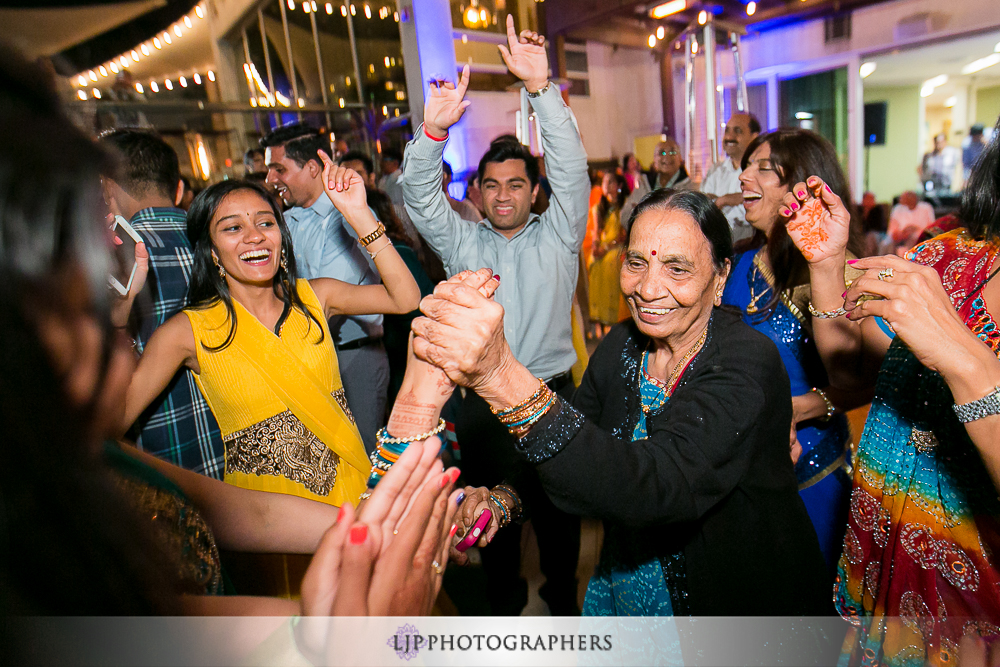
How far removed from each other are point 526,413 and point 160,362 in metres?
1.23

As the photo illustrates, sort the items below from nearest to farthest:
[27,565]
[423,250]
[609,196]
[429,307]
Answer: [27,565]
[429,307]
[423,250]
[609,196]

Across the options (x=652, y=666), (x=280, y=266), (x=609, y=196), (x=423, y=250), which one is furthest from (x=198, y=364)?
(x=609, y=196)

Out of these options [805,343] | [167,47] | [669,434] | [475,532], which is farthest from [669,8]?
[475,532]

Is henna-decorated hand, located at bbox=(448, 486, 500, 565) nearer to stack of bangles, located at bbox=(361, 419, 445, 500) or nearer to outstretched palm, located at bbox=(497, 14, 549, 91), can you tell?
stack of bangles, located at bbox=(361, 419, 445, 500)

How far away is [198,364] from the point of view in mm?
1646

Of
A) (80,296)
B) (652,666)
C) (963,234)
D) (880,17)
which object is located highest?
(880,17)

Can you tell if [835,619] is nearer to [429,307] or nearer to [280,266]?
[429,307]

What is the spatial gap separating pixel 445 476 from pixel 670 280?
0.68m

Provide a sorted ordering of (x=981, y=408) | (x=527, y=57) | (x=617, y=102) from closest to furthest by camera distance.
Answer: (x=981, y=408) → (x=527, y=57) → (x=617, y=102)

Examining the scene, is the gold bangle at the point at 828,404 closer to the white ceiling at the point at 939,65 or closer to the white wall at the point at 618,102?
the white wall at the point at 618,102

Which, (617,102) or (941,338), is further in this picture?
(617,102)

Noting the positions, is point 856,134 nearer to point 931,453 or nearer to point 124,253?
point 931,453

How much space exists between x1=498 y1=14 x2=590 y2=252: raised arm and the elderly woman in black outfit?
0.99 meters

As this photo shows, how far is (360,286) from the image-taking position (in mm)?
1979
